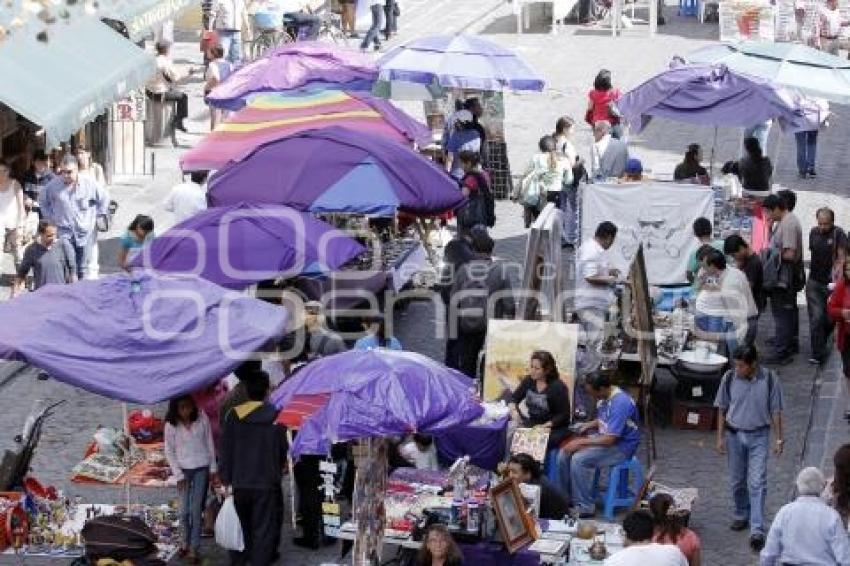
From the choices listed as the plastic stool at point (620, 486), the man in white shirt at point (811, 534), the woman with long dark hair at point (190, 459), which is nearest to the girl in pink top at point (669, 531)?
the man in white shirt at point (811, 534)

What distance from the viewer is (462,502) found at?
47.0ft

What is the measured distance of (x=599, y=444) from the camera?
1586 centimetres

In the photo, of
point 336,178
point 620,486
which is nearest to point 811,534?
point 620,486

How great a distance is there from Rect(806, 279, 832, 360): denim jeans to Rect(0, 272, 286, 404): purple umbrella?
7147mm

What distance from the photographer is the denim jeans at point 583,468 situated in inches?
625

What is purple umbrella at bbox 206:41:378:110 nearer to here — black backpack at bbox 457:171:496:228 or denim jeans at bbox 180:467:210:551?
black backpack at bbox 457:171:496:228

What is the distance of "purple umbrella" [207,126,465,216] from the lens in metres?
18.6

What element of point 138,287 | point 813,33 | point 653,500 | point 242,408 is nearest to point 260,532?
point 242,408

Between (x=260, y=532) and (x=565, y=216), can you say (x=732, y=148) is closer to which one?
(x=565, y=216)

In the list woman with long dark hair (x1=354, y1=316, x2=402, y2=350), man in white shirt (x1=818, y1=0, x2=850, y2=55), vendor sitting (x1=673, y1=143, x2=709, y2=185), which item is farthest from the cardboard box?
man in white shirt (x1=818, y1=0, x2=850, y2=55)

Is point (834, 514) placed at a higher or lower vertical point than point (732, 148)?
higher

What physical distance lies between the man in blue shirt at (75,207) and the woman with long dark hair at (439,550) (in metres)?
9.11

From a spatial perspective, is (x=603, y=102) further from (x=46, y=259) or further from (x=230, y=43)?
(x=46, y=259)

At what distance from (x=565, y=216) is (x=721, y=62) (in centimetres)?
284
